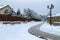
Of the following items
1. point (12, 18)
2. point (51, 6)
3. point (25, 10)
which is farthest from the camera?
point (25, 10)

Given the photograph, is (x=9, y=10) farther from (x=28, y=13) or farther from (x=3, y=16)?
(x=28, y=13)

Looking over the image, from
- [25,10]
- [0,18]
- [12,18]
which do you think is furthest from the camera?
[25,10]

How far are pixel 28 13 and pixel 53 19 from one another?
64456mm

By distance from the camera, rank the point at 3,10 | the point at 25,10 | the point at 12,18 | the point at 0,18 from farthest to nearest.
Answer: 1. the point at 25,10
2. the point at 3,10
3. the point at 12,18
4. the point at 0,18

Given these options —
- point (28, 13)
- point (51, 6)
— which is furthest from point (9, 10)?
point (28, 13)

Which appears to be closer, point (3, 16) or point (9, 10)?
point (3, 16)

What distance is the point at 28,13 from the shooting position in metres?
110

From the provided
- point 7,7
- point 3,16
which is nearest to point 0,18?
point 3,16

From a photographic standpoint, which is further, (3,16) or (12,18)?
(12,18)

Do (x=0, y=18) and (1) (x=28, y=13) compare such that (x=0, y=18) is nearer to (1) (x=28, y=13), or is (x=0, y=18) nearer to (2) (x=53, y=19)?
(2) (x=53, y=19)

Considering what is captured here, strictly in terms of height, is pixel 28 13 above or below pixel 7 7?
below

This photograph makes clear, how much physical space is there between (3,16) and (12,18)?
4781 mm

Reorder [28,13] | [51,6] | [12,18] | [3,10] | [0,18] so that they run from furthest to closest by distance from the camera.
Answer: [28,13] → [3,10] → [12,18] → [0,18] → [51,6]

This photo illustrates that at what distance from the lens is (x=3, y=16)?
44781mm
